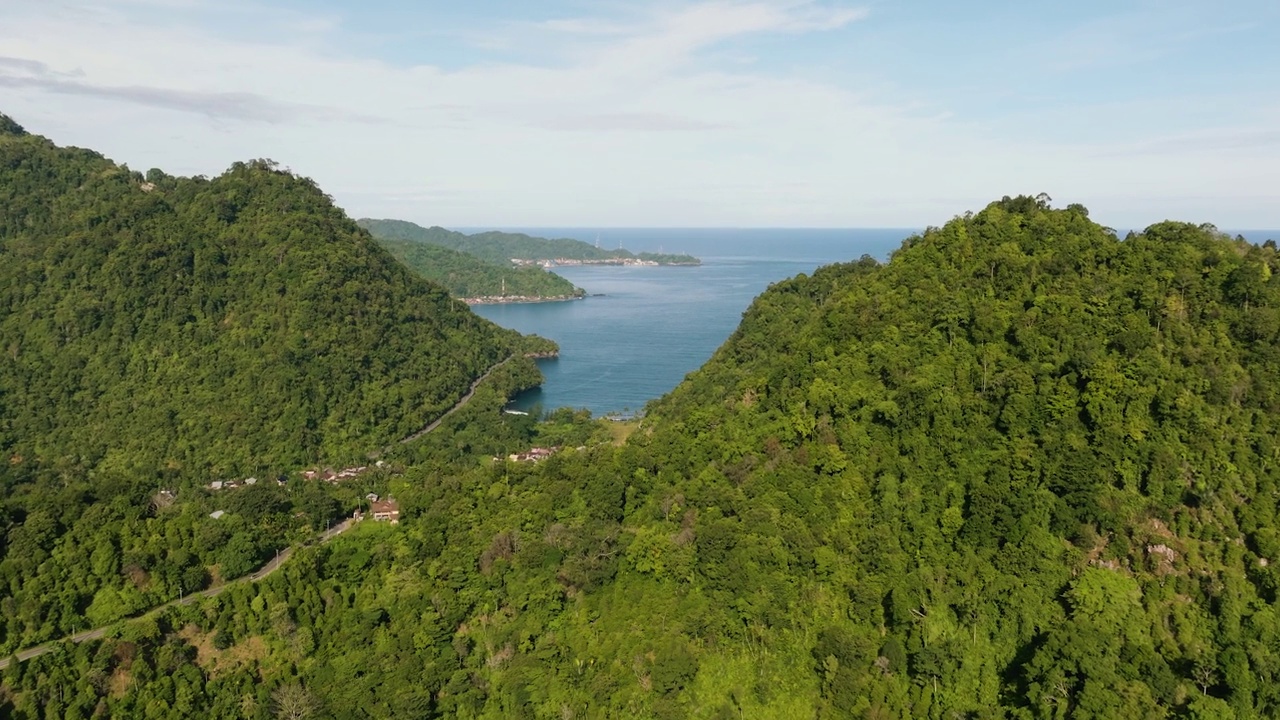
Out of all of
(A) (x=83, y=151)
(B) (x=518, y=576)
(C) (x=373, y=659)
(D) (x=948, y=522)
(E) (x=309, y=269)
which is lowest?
(C) (x=373, y=659)

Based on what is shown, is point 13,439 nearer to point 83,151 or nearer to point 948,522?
point 83,151

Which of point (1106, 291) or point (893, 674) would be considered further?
point (1106, 291)

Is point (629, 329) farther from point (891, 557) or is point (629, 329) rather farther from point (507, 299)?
point (891, 557)

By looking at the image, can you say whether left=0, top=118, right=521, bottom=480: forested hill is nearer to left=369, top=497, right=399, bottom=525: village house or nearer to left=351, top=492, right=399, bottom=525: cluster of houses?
left=351, top=492, right=399, bottom=525: cluster of houses

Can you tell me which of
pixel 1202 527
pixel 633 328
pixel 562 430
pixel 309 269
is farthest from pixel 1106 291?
pixel 633 328

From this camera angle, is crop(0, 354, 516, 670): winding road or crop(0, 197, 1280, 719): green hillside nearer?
crop(0, 197, 1280, 719): green hillside

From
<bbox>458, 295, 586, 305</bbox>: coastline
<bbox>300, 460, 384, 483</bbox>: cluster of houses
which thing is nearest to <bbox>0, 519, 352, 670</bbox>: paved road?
<bbox>300, 460, 384, 483</bbox>: cluster of houses

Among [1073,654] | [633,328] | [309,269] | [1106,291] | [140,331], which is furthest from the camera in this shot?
[633,328]
